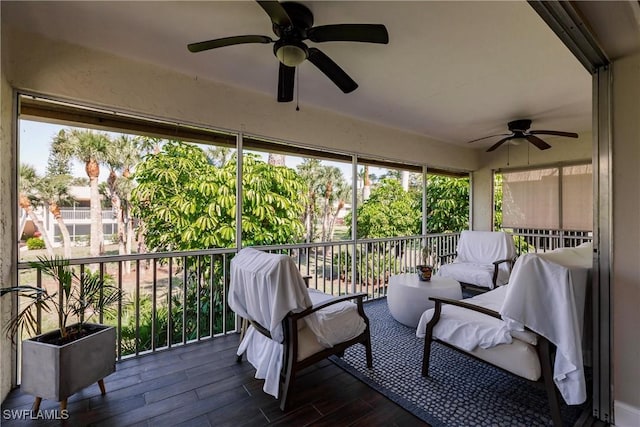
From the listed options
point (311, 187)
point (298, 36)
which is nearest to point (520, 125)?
point (311, 187)

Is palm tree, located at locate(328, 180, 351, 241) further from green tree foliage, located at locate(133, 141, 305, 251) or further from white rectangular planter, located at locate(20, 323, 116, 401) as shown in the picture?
white rectangular planter, located at locate(20, 323, 116, 401)

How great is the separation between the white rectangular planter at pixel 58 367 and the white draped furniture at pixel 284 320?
36.4 inches

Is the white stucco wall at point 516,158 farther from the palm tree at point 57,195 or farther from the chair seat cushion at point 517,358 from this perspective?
the palm tree at point 57,195

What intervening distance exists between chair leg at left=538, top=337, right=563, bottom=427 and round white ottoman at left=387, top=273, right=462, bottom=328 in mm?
1231

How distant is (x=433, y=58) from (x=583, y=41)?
42.0 inches

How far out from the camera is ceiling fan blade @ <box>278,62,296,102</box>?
2.03m

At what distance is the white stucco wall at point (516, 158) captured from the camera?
4.62 m

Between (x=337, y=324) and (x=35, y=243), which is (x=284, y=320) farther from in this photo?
(x=35, y=243)

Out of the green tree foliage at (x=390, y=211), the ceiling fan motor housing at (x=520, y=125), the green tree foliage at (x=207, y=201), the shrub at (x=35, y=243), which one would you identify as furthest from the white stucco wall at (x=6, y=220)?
the ceiling fan motor housing at (x=520, y=125)

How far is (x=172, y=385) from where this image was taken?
2064 mm

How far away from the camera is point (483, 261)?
421 cm

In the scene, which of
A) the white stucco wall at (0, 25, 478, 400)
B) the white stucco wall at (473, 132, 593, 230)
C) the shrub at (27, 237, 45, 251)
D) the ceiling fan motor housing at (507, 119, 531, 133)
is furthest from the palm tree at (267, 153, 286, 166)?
the white stucco wall at (473, 132, 593, 230)

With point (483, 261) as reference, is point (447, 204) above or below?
above

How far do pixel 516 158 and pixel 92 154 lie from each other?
21.0 feet
